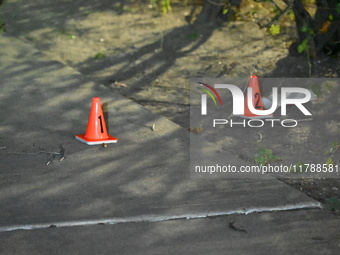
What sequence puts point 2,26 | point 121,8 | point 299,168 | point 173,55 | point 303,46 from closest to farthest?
point 299,168
point 303,46
point 173,55
point 2,26
point 121,8

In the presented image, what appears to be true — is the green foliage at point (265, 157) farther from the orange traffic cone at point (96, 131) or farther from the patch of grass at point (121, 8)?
the patch of grass at point (121, 8)

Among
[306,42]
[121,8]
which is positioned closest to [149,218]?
[306,42]

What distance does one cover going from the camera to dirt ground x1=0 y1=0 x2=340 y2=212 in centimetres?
750

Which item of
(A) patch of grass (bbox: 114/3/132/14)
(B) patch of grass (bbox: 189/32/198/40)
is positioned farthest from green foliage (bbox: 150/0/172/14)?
(B) patch of grass (bbox: 189/32/198/40)

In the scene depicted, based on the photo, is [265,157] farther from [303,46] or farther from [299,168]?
[303,46]

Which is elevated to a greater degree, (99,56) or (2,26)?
(2,26)

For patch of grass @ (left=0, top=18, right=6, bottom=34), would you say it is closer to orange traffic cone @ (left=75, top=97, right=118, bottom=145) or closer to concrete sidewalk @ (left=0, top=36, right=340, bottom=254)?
concrete sidewalk @ (left=0, top=36, right=340, bottom=254)

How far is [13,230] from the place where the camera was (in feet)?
17.2

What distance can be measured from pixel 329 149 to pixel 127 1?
18.1ft

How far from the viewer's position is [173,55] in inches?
392

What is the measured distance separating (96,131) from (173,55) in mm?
3118

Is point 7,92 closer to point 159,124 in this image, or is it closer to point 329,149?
point 159,124

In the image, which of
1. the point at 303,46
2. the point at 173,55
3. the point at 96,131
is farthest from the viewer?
the point at 173,55

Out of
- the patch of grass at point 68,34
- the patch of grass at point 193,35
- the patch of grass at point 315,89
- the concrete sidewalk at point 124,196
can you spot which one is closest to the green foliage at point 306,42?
the patch of grass at point 315,89
